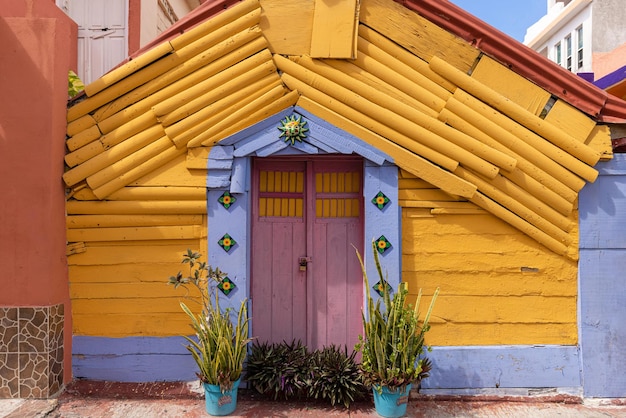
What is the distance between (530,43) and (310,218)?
17.2m

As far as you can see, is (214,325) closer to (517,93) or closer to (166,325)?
(166,325)

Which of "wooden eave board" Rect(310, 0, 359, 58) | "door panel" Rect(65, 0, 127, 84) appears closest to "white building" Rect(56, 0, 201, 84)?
"door panel" Rect(65, 0, 127, 84)

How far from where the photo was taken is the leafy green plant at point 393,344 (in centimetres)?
452

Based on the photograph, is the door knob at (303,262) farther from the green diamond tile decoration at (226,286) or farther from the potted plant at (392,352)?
the potted plant at (392,352)

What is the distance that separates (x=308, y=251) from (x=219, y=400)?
1.67 m

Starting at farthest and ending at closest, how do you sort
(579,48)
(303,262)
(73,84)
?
(579,48) → (303,262) → (73,84)

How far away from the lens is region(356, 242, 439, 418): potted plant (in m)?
4.52

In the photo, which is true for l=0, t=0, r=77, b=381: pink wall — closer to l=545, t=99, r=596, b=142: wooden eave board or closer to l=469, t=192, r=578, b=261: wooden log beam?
l=469, t=192, r=578, b=261: wooden log beam

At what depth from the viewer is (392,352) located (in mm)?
4641

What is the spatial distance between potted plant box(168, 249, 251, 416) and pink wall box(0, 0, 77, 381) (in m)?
1.28

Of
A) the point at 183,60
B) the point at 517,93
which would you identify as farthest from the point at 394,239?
the point at 183,60

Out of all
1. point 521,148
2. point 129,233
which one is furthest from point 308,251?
point 521,148

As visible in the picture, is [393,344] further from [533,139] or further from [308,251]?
[533,139]

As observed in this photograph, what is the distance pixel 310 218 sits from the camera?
542cm
